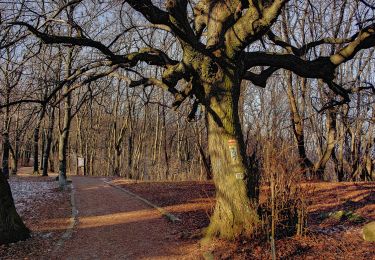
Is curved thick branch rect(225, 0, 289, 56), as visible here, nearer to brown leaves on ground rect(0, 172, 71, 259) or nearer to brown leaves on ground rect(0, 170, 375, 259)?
brown leaves on ground rect(0, 170, 375, 259)

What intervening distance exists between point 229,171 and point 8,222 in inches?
195

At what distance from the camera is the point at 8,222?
26.7 feet

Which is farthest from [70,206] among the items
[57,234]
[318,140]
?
[318,140]

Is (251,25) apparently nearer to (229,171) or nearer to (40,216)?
(229,171)

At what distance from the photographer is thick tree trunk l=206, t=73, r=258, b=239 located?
700cm

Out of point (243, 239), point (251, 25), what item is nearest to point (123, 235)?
point (243, 239)

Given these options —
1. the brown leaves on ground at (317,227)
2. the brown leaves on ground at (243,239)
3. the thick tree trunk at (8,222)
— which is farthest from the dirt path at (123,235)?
the thick tree trunk at (8,222)

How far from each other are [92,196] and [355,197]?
33.0 feet

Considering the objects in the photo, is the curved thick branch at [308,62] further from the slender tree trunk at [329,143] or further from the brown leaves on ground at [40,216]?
the slender tree trunk at [329,143]

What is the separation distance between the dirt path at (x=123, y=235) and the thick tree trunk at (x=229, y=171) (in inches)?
34.1

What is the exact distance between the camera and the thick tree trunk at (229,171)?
23.0ft

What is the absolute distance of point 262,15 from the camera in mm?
6562

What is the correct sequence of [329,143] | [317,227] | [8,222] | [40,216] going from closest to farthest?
[317,227] < [8,222] < [40,216] < [329,143]


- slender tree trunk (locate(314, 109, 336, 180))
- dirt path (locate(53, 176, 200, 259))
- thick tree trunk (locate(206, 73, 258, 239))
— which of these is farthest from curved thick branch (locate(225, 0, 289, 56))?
slender tree trunk (locate(314, 109, 336, 180))
